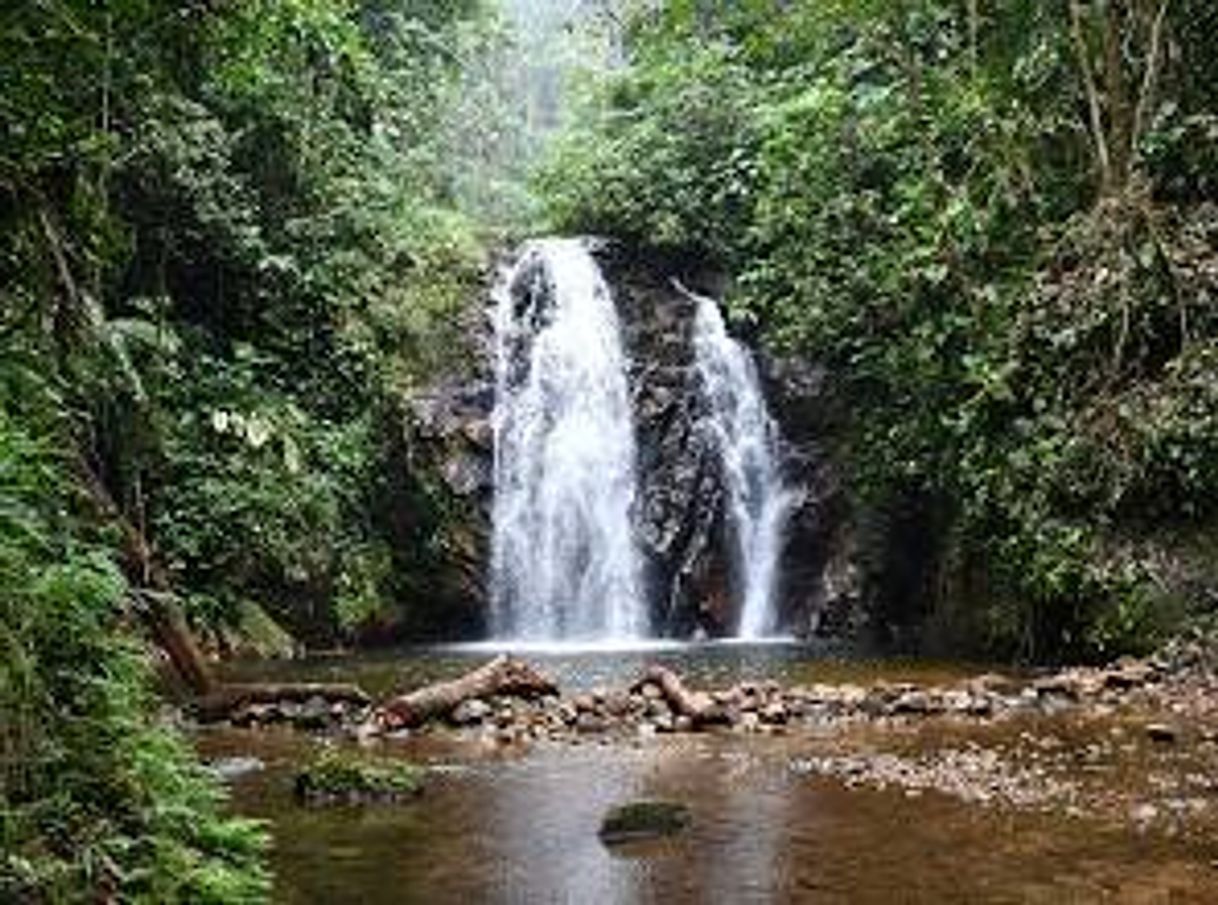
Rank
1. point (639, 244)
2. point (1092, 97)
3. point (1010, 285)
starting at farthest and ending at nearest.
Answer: point (639, 244) → point (1010, 285) → point (1092, 97)

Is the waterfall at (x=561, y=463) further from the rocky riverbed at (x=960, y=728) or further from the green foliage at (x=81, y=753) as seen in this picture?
the green foliage at (x=81, y=753)

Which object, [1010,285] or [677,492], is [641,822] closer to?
[1010,285]

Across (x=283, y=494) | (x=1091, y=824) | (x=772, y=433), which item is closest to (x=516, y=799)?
(x=1091, y=824)

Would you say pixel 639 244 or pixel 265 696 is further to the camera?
pixel 639 244

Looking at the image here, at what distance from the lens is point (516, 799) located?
24.4ft

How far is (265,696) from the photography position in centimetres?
1052

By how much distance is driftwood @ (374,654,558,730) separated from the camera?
390 inches

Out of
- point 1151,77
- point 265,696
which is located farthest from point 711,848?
point 1151,77

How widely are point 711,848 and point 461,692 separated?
4.20 metres

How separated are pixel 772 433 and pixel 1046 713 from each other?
935cm

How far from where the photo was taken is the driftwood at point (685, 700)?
983cm

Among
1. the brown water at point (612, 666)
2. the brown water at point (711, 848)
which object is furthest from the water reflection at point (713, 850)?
the brown water at point (612, 666)

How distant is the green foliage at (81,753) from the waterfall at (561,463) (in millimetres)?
12524

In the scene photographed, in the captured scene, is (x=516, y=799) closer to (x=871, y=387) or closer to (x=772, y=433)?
(x=871, y=387)
